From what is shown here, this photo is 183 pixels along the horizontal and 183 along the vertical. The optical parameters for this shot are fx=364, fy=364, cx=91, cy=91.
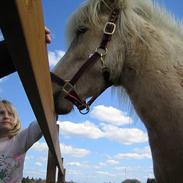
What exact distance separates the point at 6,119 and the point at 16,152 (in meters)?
0.29

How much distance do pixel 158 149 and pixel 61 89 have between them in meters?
0.76

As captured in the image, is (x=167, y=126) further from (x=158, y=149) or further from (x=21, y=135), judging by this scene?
(x=21, y=135)

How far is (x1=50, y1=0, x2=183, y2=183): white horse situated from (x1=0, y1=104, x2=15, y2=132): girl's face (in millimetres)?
629

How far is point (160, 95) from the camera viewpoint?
7.59 feet

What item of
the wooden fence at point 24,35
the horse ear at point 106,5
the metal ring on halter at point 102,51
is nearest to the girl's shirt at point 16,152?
the metal ring on halter at point 102,51

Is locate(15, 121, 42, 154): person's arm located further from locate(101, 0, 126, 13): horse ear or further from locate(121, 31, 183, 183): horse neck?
locate(101, 0, 126, 13): horse ear

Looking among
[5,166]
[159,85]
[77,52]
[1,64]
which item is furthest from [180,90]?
[5,166]

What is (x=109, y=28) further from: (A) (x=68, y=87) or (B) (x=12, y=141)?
(B) (x=12, y=141)

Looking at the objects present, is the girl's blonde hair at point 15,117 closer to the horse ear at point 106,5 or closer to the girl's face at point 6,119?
the girl's face at point 6,119

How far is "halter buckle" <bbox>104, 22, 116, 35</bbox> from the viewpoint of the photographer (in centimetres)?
253

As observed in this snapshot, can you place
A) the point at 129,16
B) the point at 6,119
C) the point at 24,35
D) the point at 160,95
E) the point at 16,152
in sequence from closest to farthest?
the point at 24,35
the point at 160,95
the point at 129,16
the point at 16,152
the point at 6,119

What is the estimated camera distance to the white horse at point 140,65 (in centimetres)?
226

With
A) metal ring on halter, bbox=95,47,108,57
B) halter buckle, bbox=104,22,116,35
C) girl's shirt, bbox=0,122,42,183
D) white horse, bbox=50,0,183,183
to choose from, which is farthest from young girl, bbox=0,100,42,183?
halter buckle, bbox=104,22,116,35

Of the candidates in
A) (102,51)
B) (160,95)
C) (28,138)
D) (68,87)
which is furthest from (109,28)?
(28,138)
